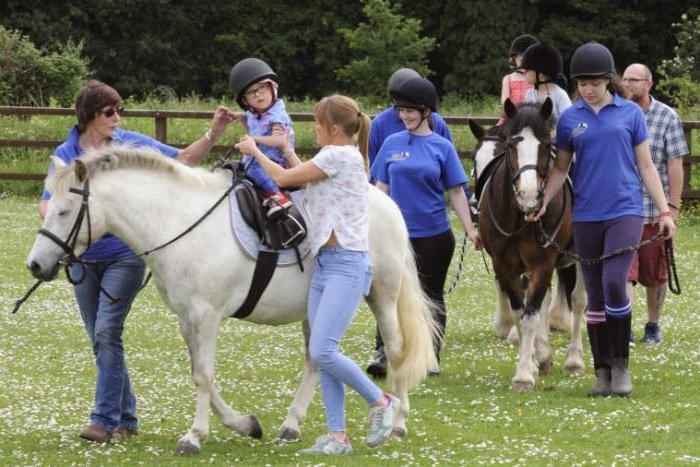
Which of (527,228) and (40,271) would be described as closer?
(40,271)

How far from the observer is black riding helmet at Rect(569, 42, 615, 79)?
8.49 m

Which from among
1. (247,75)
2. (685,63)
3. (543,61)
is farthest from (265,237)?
(685,63)

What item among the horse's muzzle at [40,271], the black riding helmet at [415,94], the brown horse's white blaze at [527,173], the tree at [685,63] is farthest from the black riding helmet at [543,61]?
the tree at [685,63]

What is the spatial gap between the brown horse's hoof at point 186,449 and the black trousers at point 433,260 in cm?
279

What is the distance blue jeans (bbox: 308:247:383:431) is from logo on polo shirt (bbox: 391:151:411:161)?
8.36ft

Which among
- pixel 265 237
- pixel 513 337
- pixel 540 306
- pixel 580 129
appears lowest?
pixel 513 337

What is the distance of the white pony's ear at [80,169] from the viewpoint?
704 centimetres

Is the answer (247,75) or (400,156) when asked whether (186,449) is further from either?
(400,156)

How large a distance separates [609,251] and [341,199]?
2.38 m

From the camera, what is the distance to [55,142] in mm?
24688

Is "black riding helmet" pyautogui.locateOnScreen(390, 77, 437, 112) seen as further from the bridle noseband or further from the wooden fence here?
the wooden fence

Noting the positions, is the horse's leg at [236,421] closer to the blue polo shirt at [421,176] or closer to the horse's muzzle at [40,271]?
the horse's muzzle at [40,271]

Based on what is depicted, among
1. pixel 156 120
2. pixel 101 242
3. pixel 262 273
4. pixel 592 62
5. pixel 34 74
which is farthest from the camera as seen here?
pixel 34 74

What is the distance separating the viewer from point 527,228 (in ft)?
31.7
